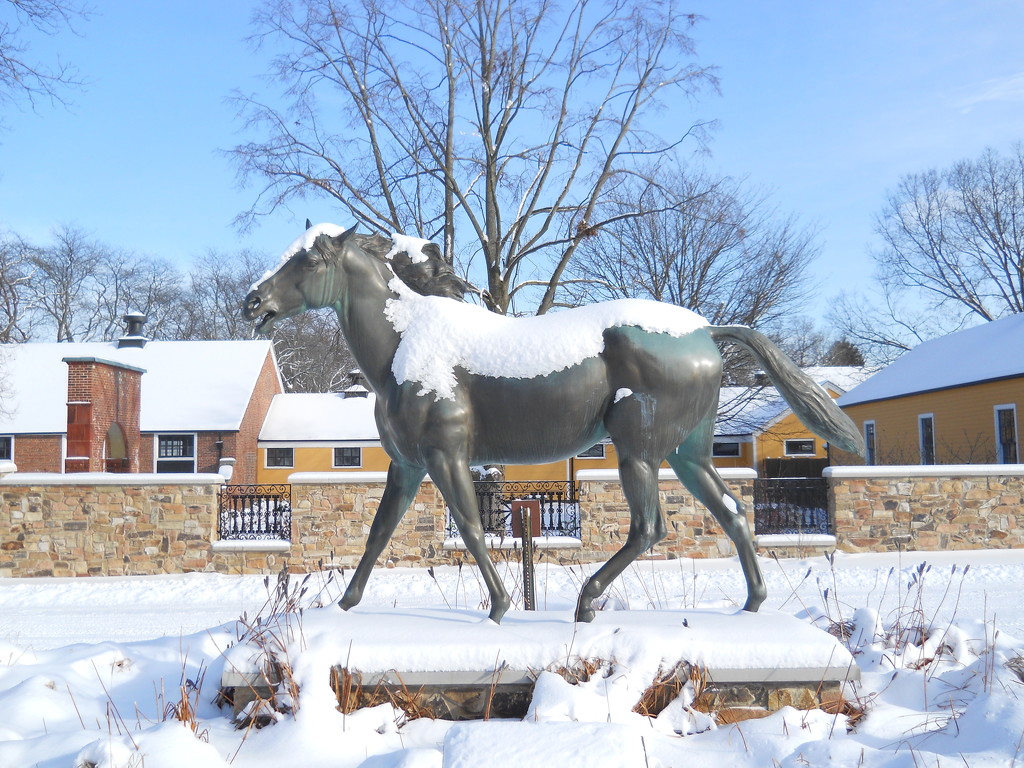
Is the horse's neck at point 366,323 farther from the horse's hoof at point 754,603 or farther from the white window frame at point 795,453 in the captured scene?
the white window frame at point 795,453

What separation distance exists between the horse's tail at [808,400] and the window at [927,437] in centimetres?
2291

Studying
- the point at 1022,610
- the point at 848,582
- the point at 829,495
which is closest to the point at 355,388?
the point at 829,495

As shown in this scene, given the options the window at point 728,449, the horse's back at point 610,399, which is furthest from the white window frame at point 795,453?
the horse's back at point 610,399

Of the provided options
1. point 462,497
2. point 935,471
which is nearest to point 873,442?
point 935,471

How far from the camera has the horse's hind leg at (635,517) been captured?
3.81 meters

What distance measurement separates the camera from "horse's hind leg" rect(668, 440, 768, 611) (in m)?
4.11

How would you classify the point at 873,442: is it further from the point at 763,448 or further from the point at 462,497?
the point at 462,497

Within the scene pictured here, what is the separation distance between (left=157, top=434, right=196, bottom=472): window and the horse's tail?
2290 cm

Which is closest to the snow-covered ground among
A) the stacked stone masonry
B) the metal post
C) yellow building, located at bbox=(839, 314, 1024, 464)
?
the metal post

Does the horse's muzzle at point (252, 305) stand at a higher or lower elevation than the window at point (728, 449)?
higher

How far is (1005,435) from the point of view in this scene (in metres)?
20.6

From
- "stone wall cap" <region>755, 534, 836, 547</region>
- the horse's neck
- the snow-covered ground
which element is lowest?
"stone wall cap" <region>755, 534, 836, 547</region>

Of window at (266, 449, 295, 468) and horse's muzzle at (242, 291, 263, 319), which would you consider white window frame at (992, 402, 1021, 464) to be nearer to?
window at (266, 449, 295, 468)

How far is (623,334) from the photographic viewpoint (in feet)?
12.7
